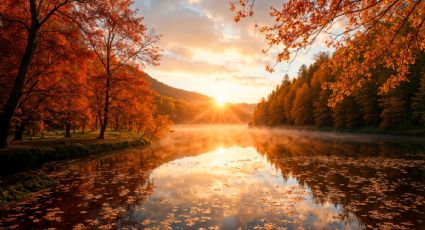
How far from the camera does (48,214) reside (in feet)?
32.7

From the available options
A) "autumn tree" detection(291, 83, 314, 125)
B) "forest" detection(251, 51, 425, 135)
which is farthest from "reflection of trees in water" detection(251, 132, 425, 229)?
"autumn tree" detection(291, 83, 314, 125)

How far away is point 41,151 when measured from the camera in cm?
2122

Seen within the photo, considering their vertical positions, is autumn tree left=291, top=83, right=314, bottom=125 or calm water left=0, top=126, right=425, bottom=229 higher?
autumn tree left=291, top=83, right=314, bottom=125

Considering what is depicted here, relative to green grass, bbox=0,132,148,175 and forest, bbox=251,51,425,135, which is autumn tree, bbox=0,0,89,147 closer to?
green grass, bbox=0,132,148,175

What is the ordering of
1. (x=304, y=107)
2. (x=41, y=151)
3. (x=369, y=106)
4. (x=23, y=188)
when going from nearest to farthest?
(x=23, y=188) → (x=41, y=151) → (x=369, y=106) → (x=304, y=107)

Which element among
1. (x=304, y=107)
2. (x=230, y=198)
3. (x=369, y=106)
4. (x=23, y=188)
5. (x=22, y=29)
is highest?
(x=22, y=29)

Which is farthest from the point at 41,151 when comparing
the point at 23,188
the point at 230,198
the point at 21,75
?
the point at 230,198

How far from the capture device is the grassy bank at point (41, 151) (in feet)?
57.7

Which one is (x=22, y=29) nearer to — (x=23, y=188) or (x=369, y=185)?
(x=23, y=188)

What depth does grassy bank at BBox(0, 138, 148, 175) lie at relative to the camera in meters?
17.6

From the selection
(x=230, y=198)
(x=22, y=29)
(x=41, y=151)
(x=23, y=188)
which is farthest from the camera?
(x=41, y=151)

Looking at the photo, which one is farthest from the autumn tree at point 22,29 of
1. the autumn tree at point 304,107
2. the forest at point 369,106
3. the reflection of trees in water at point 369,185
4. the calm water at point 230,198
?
the autumn tree at point 304,107

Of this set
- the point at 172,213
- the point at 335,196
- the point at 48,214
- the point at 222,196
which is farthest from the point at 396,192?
the point at 48,214

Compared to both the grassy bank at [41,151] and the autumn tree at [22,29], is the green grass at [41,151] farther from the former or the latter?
the autumn tree at [22,29]
